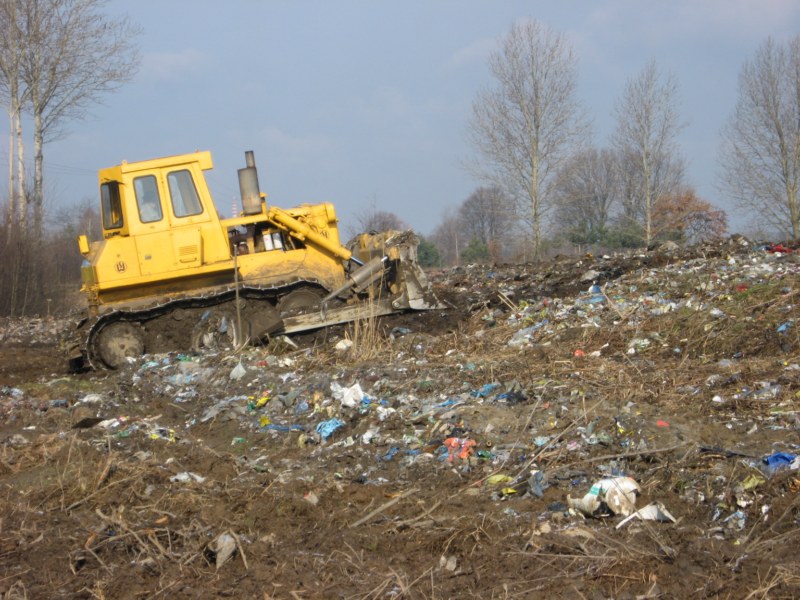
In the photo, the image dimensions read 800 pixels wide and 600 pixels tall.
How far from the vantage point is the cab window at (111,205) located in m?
10.4

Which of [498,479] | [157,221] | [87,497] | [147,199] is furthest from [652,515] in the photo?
[147,199]

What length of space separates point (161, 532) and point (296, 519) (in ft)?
2.39

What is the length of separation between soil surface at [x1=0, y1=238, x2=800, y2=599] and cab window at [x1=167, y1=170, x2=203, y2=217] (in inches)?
74.9

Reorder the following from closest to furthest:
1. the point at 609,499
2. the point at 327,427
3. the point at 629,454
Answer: the point at 609,499
the point at 629,454
the point at 327,427

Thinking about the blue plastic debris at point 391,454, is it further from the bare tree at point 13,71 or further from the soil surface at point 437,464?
the bare tree at point 13,71

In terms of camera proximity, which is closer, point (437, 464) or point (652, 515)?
point (652, 515)

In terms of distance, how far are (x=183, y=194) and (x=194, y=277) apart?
1047 millimetres

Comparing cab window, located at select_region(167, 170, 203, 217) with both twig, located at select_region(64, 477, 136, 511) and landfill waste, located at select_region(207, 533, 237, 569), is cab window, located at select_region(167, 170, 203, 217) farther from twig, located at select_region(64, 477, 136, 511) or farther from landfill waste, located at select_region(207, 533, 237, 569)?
landfill waste, located at select_region(207, 533, 237, 569)

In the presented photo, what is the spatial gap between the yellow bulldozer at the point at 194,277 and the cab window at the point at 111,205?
13 mm

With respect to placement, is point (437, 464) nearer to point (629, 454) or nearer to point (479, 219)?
point (629, 454)

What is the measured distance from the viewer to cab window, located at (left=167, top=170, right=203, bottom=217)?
10453mm

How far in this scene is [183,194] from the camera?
1049cm

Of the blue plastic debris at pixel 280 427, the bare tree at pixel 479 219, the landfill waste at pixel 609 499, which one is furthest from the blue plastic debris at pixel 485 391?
the bare tree at pixel 479 219

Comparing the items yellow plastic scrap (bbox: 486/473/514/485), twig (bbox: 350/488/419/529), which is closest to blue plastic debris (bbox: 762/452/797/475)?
yellow plastic scrap (bbox: 486/473/514/485)
